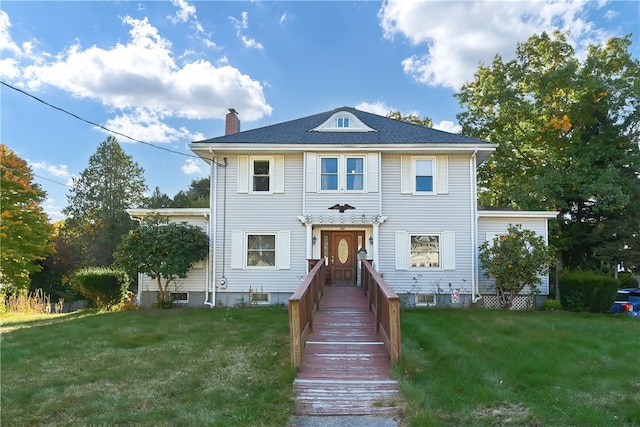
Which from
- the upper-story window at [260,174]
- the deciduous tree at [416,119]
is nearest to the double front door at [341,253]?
the upper-story window at [260,174]

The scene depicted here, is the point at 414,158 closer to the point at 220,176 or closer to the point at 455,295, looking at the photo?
the point at 455,295

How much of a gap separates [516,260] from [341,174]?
588 centimetres

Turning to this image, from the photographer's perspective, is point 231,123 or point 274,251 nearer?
point 274,251

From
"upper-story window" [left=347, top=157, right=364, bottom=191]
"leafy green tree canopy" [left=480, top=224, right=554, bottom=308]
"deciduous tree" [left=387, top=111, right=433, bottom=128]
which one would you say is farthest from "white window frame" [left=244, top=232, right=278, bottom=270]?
"deciduous tree" [left=387, top=111, right=433, bottom=128]

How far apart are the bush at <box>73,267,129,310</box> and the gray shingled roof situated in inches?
221

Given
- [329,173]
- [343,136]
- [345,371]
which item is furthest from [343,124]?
[345,371]

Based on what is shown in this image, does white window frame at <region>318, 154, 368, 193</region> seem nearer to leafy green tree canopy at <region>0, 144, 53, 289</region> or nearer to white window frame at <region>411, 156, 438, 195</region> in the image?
white window frame at <region>411, 156, 438, 195</region>

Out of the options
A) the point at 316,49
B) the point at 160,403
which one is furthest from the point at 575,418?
the point at 316,49

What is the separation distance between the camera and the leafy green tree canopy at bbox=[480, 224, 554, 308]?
12172mm

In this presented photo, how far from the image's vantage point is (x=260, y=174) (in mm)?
13672

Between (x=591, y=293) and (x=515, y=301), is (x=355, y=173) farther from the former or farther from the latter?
(x=591, y=293)

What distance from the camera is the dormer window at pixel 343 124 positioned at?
46.5 feet

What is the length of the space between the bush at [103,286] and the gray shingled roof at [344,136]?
561 cm

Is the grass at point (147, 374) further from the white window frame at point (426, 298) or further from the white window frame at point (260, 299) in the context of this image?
the white window frame at point (426, 298)
